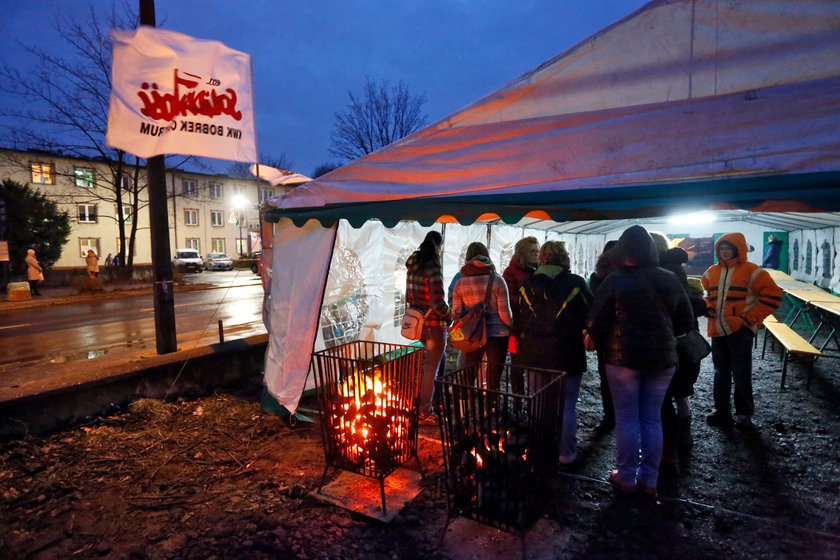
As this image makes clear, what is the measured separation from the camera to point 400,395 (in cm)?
350

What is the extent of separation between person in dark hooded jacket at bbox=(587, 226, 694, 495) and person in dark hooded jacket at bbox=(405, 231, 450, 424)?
175cm

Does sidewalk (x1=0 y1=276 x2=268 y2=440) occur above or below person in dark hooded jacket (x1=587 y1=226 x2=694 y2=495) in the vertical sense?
below

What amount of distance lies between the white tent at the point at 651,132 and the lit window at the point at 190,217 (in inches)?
1709

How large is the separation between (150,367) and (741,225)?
1342 centimetres

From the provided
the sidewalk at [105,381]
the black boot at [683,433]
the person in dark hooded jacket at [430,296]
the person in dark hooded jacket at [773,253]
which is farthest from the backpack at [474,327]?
the person in dark hooded jacket at [773,253]

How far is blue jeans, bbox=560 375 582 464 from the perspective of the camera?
3.75m

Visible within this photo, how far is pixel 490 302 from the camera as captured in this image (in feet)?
14.3

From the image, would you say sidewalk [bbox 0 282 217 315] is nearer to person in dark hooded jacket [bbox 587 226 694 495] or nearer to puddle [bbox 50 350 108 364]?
puddle [bbox 50 350 108 364]

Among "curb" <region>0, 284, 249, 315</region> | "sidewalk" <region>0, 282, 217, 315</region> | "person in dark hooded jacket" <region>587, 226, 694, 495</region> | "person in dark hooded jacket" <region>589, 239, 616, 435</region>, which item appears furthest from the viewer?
"sidewalk" <region>0, 282, 217, 315</region>

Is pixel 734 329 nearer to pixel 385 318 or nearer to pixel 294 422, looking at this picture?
pixel 385 318

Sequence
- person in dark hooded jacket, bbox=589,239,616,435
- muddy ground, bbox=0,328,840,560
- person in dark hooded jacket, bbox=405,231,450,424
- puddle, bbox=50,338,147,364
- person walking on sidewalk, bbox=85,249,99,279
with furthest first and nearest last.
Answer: person walking on sidewalk, bbox=85,249,99,279
puddle, bbox=50,338,147,364
person in dark hooded jacket, bbox=405,231,450,424
person in dark hooded jacket, bbox=589,239,616,435
muddy ground, bbox=0,328,840,560

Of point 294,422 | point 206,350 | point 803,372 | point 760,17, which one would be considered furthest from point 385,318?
point 803,372

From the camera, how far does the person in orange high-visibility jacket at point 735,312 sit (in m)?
4.26

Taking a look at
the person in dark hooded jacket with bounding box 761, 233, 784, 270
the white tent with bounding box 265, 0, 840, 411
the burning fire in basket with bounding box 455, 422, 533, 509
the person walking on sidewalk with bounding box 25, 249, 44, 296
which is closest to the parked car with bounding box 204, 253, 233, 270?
the person walking on sidewalk with bounding box 25, 249, 44, 296
